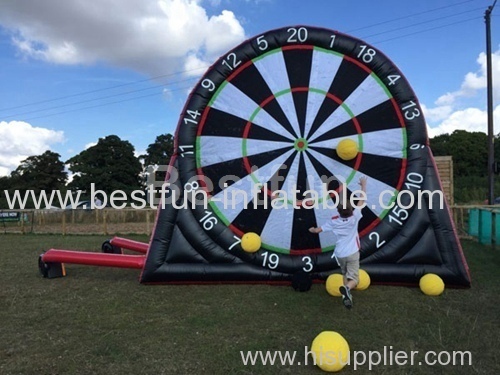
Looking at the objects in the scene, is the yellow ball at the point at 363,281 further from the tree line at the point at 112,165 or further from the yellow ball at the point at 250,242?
the tree line at the point at 112,165

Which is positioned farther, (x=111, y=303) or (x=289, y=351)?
A: (x=111, y=303)

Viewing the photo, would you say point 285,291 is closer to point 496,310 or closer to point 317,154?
point 317,154

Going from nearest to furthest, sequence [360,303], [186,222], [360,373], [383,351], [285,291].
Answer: [360,373], [383,351], [360,303], [285,291], [186,222]

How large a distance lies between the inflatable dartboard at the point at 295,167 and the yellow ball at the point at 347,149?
0.46 feet

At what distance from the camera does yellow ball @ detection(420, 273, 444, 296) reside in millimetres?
5109

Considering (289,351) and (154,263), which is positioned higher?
(154,263)

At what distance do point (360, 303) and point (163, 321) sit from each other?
2.21 m

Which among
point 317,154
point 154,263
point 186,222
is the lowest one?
point 154,263

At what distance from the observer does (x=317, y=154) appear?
5852mm

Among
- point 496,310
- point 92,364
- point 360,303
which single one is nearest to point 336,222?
point 360,303

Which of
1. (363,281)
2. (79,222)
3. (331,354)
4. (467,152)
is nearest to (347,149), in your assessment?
(363,281)

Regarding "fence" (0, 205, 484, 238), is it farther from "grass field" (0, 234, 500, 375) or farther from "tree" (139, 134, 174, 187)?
"tree" (139, 134, 174, 187)

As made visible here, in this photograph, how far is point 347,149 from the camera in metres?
5.55

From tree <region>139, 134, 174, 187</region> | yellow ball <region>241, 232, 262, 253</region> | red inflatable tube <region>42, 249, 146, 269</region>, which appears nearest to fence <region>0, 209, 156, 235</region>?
red inflatable tube <region>42, 249, 146, 269</region>
